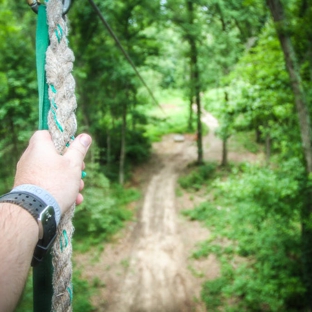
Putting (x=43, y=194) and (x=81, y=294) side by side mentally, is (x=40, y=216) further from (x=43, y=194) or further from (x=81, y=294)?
(x=81, y=294)

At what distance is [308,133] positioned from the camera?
4.86 m

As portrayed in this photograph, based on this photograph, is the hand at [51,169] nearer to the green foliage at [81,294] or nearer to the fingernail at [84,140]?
the fingernail at [84,140]

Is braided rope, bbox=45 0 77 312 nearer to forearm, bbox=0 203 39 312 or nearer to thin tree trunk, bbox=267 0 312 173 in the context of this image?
forearm, bbox=0 203 39 312

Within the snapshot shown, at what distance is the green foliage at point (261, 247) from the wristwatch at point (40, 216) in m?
5.40

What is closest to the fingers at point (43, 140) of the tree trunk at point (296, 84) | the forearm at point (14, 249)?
the forearm at point (14, 249)

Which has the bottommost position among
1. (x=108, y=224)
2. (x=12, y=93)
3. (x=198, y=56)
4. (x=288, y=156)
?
(x=108, y=224)

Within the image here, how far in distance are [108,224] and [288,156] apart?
7.67m

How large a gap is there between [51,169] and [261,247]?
8.84m

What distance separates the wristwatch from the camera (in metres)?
0.89

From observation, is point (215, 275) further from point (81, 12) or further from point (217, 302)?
point (81, 12)

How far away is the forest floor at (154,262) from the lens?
8180mm

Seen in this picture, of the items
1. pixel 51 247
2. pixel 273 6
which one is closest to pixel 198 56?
pixel 273 6

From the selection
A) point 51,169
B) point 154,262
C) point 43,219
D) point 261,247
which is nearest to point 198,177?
point 154,262

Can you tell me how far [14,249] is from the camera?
0.84 m
